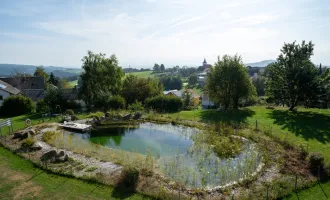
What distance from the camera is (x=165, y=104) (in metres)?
26.5

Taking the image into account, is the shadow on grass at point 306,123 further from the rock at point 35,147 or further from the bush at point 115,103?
the rock at point 35,147

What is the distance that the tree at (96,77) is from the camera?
102 feet

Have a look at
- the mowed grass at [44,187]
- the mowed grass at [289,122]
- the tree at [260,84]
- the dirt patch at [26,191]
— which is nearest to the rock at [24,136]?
the mowed grass at [44,187]

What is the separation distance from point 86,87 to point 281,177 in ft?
86.7

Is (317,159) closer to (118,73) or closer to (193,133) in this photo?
(193,133)

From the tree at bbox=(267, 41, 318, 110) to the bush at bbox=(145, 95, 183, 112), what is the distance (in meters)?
9.82

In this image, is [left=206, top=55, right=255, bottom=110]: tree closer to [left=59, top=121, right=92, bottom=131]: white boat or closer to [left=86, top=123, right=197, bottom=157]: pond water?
[left=86, top=123, right=197, bottom=157]: pond water

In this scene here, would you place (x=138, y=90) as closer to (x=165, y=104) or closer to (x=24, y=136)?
(x=165, y=104)

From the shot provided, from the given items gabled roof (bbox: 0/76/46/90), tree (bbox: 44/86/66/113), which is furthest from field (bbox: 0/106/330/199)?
gabled roof (bbox: 0/76/46/90)

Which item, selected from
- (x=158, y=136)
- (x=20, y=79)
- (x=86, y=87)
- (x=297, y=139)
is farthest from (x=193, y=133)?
(x=20, y=79)

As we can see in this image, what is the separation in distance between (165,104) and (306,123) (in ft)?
44.4

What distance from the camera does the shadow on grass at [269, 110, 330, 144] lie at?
51.9ft

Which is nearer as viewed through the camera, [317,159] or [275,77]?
[317,159]

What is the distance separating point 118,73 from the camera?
3384 cm
